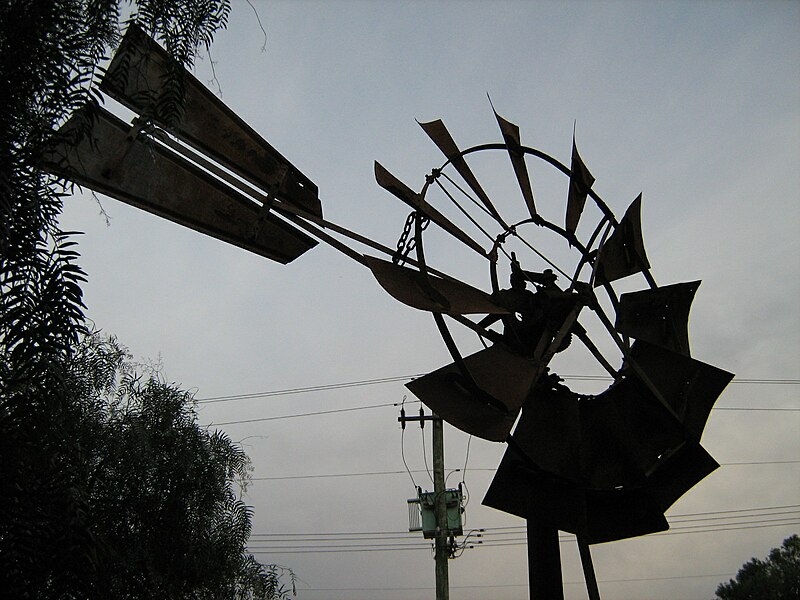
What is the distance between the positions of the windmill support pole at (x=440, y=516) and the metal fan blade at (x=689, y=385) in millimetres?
8332

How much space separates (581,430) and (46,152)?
291 centimetres

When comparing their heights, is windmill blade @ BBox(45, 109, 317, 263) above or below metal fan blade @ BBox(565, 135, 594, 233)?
below

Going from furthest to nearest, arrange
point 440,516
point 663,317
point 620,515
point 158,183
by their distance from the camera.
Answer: point 440,516, point 663,317, point 620,515, point 158,183

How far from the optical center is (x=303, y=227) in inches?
137

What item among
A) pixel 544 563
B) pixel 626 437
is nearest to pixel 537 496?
pixel 544 563

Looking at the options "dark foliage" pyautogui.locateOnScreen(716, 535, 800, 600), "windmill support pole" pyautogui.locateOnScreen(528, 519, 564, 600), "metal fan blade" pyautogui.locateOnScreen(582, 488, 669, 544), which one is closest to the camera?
"windmill support pole" pyautogui.locateOnScreen(528, 519, 564, 600)

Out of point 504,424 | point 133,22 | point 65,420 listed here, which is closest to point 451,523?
point 65,420

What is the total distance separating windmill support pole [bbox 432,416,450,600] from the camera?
1174 cm

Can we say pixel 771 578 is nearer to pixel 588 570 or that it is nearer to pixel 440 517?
pixel 440 517

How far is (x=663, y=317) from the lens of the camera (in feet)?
13.3

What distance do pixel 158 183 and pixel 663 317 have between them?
117 inches

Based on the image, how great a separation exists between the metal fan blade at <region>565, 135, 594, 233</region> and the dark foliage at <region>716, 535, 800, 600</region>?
23.0 meters

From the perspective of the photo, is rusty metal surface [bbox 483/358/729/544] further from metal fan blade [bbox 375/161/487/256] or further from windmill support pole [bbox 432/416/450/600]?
windmill support pole [bbox 432/416/450/600]

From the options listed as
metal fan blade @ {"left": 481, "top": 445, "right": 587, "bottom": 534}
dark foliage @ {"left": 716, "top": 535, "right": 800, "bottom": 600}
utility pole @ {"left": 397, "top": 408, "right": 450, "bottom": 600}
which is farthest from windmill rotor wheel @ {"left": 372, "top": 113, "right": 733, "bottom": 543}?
dark foliage @ {"left": 716, "top": 535, "right": 800, "bottom": 600}
